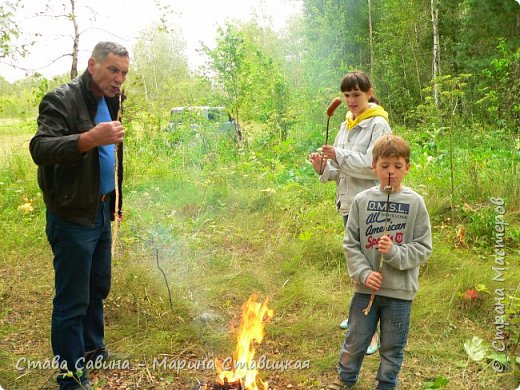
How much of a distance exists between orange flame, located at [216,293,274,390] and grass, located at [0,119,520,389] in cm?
19

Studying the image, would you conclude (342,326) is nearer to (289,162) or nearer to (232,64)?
(289,162)

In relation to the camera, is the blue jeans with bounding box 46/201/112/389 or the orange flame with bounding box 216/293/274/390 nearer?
the blue jeans with bounding box 46/201/112/389

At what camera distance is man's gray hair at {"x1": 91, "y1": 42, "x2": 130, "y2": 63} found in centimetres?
233

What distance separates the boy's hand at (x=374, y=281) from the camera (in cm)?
215

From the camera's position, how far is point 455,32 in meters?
13.6

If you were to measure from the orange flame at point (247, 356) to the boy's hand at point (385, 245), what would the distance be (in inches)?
39.6

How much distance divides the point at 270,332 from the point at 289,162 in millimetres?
4630

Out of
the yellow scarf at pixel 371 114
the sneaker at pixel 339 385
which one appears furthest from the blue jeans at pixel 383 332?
the yellow scarf at pixel 371 114

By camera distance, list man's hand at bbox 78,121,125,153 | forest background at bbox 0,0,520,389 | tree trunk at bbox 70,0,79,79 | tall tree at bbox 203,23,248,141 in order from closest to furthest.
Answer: man's hand at bbox 78,121,125,153 → forest background at bbox 0,0,520,389 → tree trunk at bbox 70,0,79,79 → tall tree at bbox 203,23,248,141

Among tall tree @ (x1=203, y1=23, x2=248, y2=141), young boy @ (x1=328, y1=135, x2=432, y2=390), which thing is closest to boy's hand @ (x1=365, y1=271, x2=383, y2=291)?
young boy @ (x1=328, y1=135, x2=432, y2=390)

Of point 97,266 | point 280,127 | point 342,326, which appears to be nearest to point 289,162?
point 280,127

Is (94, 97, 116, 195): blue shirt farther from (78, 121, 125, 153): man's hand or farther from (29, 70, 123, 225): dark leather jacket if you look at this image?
(78, 121, 125, 153): man's hand

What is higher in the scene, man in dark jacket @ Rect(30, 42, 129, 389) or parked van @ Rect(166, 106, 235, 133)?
parked van @ Rect(166, 106, 235, 133)

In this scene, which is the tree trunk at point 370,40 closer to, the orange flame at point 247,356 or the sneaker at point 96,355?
the orange flame at point 247,356
